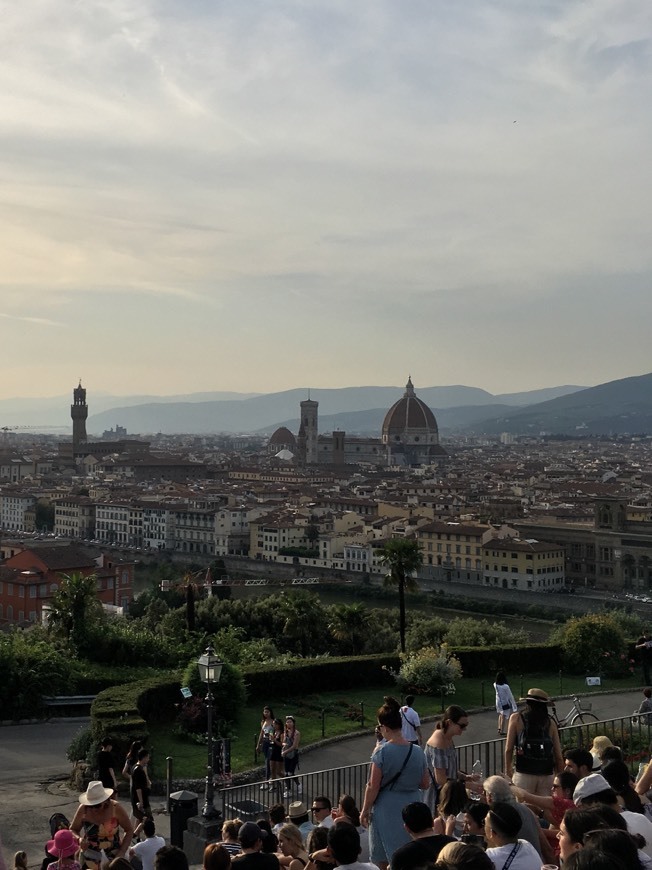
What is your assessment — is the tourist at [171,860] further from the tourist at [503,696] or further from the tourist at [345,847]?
the tourist at [503,696]

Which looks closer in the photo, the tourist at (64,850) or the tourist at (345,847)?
the tourist at (345,847)

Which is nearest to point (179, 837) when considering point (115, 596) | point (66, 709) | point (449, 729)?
point (449, 729)

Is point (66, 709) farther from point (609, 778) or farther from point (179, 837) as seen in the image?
point (609, 778)

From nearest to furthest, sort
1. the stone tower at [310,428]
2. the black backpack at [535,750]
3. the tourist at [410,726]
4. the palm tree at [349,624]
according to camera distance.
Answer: the black backpack at [535,750] < the tourist at [410,726] < the palm tree at [349,624] < the stone tower at [310,428]

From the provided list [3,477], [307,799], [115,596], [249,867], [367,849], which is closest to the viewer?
[249,867]

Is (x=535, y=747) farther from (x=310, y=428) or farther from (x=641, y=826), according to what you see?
(x=310, y=428)

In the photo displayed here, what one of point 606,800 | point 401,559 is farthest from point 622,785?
point 401,559

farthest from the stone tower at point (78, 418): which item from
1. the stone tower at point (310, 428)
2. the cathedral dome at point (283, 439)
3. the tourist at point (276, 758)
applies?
the tourist at point (276, 758)
